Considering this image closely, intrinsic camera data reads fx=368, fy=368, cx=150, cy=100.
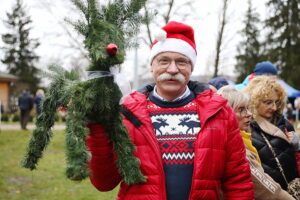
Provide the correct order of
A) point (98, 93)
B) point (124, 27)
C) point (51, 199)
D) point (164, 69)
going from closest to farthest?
point (98, 93)
point (124, 27)
point (164, 69)
point (51, 199)

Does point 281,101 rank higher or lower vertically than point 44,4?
lower

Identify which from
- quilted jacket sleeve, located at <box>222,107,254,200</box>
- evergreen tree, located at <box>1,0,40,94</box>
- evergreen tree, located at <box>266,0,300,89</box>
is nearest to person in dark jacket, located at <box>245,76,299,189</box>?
quilted jacket sleeve, located at <box>222,107,254,200</box>

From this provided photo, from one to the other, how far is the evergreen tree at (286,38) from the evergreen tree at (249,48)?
3243 millimetres

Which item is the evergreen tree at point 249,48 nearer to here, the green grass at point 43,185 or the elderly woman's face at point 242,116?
the green grass at point 43,185

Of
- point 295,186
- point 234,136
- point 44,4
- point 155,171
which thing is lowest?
point 295,186

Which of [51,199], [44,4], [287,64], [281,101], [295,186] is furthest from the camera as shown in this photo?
[287,64]

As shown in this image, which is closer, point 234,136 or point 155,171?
point 155,171

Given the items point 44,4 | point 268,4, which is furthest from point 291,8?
point 44,4

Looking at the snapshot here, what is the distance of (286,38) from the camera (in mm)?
34531

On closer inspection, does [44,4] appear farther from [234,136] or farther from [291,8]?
[291,8]

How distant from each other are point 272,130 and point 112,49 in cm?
208

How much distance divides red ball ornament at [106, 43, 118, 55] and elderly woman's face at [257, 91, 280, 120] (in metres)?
2.12

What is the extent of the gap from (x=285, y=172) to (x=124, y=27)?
206 centimetres

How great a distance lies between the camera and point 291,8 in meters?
34.5
